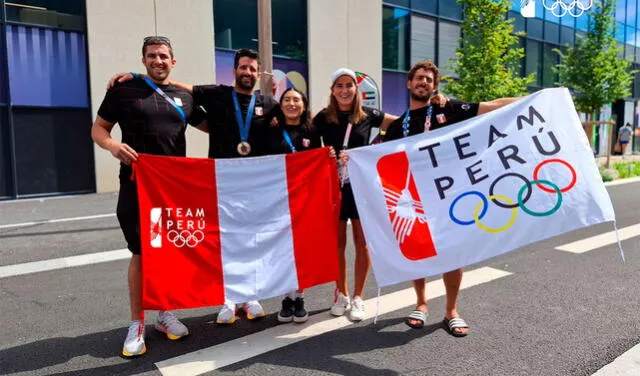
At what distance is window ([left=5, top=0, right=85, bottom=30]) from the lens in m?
11.2

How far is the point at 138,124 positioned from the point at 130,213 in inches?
25.0

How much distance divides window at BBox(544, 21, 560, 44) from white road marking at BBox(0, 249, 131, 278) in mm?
22611

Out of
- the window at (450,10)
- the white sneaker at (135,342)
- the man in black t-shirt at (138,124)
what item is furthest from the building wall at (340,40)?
the white sneaker at (135,342)

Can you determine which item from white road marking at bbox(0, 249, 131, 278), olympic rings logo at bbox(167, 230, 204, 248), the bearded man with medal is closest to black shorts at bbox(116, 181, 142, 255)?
olympic rings logo at bbox(167, 230, 204, 248)

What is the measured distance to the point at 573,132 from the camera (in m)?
3.42

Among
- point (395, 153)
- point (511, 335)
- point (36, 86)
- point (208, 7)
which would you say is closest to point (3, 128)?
point (36, 86)

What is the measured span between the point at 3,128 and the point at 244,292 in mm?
10875

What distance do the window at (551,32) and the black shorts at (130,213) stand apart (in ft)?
77.8

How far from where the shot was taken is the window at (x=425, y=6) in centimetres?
1756

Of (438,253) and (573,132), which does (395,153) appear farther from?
(573,132)

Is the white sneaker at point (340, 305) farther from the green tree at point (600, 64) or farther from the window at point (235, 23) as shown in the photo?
the green tree at point (600, 64)

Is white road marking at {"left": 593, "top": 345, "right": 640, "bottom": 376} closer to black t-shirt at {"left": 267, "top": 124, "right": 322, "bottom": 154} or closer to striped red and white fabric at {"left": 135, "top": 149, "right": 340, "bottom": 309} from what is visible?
striped red and white fabric at {"left": 135, "top": 149, "right": 340, "bottom": 309}

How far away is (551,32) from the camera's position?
2259 cm

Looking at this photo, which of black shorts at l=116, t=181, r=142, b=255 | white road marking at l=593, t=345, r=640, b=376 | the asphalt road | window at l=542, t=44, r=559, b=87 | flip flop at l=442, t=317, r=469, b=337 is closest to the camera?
white road marking at l=593, t=345, r=640, b=376
